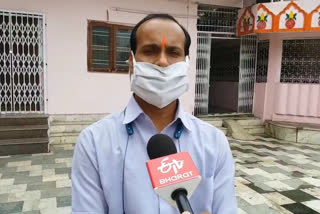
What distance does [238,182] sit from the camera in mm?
3486

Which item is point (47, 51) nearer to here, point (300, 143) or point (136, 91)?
point (136, 91)

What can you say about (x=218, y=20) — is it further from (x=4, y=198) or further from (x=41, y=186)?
(x=4, y=198)

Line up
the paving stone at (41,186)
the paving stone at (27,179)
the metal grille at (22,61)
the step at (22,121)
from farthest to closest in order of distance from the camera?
the metal grille at (22,61), the step at (22,121), the paving stone at (27,179), the paving stone at (41,186)

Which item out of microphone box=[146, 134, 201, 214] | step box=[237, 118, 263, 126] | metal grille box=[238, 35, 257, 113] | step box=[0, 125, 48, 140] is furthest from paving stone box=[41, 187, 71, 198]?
metal grille box=[238, 35, 257, 113]

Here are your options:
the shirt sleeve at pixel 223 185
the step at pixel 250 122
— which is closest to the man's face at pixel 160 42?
the shirt sleeve at pixel 223 185

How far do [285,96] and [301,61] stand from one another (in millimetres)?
832

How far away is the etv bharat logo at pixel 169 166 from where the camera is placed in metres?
0.76

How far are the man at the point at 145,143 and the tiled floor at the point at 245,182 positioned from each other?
189cm

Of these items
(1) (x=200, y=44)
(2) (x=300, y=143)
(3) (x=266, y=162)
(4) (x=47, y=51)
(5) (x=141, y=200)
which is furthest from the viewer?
(1) (x=200, y=44)

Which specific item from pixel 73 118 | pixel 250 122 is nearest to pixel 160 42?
pixel 73 118

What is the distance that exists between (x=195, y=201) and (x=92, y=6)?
495 centimetres

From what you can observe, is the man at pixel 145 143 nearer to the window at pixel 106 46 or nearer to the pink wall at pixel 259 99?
the window at pixel 106 46

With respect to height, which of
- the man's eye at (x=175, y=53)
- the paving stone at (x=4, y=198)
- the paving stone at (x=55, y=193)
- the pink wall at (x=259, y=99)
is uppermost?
the man's eye at (x=175, y=53)

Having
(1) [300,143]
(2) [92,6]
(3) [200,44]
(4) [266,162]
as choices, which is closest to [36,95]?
(2) [92,6]
